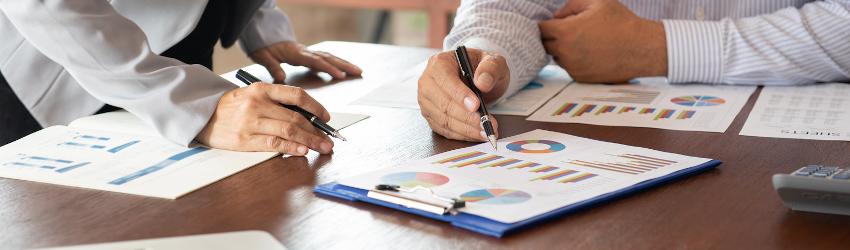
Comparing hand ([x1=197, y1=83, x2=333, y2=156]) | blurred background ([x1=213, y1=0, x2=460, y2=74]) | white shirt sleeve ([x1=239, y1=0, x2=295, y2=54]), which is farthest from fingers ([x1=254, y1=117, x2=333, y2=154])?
blurred background ([x1=213, y1=0, x2=460, y2=74])

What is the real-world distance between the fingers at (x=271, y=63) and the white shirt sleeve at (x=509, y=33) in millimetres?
310

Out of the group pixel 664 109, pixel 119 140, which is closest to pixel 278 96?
pixel 119 140

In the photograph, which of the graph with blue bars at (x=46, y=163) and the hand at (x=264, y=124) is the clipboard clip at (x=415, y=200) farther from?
the graph with blue bars at (x=46, y=163)

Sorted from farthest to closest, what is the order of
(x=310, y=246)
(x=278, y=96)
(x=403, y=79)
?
(x=403, y=79) → (x=278, y=96) → (x=310, y=246)

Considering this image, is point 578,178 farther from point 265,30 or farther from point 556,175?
point 265,30

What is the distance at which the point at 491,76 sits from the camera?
1.30 m

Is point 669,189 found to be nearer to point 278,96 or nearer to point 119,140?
point 278,96

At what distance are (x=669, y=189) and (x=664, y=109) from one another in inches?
16.1

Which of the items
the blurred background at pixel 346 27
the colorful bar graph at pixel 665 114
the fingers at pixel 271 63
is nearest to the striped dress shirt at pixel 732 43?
the colorful bar graph at pixel 665 114

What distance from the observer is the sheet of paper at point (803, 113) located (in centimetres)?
124

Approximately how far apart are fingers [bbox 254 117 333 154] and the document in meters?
0.03

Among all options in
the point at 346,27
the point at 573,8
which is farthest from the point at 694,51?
the point at 346,27

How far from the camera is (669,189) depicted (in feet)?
3.29

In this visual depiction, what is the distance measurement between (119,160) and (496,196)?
457mm
